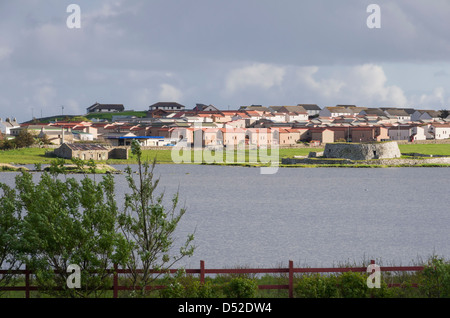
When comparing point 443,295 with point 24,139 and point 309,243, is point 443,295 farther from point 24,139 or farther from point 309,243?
point 24,139

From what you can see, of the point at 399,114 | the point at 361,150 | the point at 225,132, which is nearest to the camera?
the point at 361,150

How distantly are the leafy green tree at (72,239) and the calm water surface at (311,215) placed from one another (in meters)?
7.40

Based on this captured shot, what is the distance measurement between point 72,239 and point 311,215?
34.8 meters

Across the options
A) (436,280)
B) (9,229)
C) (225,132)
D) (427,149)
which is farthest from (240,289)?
(427,149)

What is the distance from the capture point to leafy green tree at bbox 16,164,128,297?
15.3 metres

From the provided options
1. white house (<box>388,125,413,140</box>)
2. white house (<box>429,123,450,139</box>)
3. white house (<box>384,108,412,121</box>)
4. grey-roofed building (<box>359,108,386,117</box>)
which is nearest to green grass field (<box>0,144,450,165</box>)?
white house (<box>388,125,413,140</box>)

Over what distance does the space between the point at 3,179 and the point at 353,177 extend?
41.5 m

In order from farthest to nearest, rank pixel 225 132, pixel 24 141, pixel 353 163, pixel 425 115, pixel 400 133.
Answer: pixel 425 115 < pixel 400 133 < pixel 225 132 < pixel 24 141 < pixel 353 163

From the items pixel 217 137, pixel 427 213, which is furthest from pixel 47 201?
pixel 217 137

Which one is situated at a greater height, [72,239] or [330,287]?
[72,239]

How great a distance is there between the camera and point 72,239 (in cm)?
1545

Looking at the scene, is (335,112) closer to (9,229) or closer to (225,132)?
(225,132)

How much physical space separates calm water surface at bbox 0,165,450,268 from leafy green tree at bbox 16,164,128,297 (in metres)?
7.40

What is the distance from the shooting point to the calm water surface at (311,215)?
32500 millimetres
